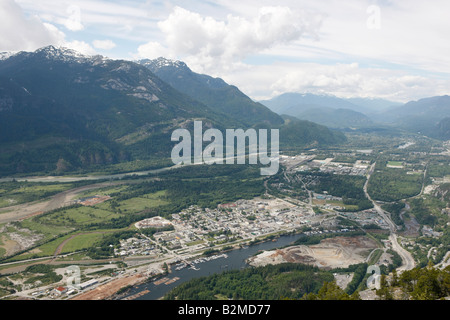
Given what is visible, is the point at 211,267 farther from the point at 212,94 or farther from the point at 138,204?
the point at 212,94

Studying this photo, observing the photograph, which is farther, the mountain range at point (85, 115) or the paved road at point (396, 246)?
the mountain range at point (85, 115)

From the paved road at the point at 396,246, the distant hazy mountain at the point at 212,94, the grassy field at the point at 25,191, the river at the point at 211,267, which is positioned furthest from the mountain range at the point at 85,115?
the paved road at the point at 396,246

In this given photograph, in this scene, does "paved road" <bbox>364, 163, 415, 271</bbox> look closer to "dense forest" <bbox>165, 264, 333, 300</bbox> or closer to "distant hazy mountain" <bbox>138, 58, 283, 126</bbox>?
"dense forest" <bbox>165, 264, 333, 300</bbox>

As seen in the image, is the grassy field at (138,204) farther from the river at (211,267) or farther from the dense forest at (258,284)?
the dense forest at (258,284)

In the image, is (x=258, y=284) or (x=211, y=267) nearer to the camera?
(x=258, y=284)

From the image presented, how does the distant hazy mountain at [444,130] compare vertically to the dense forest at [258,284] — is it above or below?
above

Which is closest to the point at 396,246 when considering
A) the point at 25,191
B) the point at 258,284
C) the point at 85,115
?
the point at 258,284
